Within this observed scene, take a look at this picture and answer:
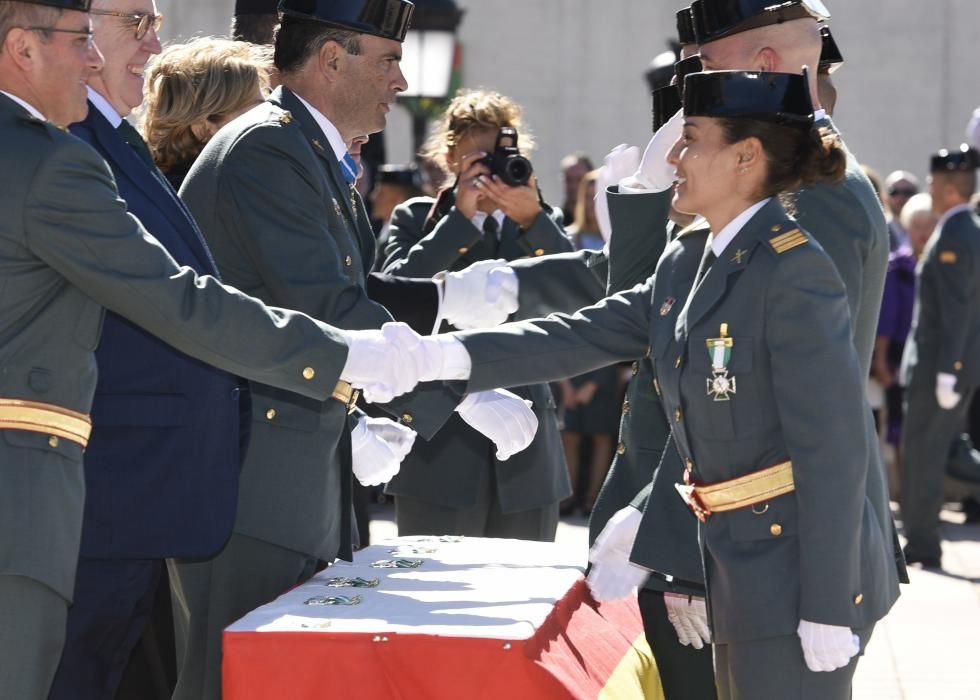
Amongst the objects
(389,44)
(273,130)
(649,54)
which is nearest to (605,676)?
(273,130)

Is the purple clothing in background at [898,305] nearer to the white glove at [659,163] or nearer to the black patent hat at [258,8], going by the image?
the black patent hat at [258,8]

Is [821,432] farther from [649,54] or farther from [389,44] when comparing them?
[649,54]

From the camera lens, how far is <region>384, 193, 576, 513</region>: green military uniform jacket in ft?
15.2

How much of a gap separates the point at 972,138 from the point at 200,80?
808 cm

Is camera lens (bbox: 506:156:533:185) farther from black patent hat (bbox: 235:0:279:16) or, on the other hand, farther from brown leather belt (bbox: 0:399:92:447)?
brown leather belt (bbox: 0:399:92:447)

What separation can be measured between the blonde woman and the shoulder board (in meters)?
1.73

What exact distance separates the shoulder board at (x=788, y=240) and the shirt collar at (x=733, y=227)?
9cm

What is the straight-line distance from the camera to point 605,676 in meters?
3.02

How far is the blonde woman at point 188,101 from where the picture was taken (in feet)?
13.3

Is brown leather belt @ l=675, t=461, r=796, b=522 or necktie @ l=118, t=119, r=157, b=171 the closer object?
brown leather belt @ l=675, t=461, r=796, b=522

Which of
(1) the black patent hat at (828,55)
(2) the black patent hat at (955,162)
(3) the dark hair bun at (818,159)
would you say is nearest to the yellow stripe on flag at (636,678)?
(3) the dark hair bun at (818,159)

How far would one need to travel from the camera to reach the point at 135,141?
3.26 m

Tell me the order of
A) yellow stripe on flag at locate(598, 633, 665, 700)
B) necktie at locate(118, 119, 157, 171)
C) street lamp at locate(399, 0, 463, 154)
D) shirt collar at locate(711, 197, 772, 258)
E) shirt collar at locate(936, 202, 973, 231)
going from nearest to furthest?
1. shirt collar at locate(711, 197, 772, 258)
2. yellow stripe on flag at locate(598, 633, 665, 700)
3. necktie at locate(118, 119, 157, 171)
4. shirt collar at locate(936, 202, 973, 231)
5. street lamp at locate(399, 0, 463, 154)

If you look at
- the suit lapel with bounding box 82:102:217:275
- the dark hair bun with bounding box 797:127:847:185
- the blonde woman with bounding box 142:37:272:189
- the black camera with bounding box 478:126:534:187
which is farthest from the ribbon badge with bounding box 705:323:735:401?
the black camera with bounding box 478:126:534:187
